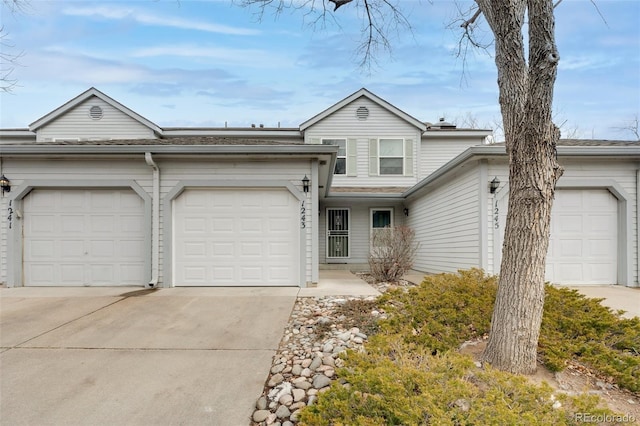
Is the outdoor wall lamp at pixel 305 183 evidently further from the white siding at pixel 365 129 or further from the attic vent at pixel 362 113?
the attic vent at pixel 362 113

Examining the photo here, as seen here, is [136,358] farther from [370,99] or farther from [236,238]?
[370,99]

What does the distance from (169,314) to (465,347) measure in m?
4.32

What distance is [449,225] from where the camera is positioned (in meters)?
9.04

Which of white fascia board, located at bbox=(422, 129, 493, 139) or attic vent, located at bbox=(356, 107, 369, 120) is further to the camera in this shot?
white fascia board, located at bbox=(422, 129, 493, 139)

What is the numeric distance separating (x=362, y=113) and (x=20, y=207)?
36.6 ft

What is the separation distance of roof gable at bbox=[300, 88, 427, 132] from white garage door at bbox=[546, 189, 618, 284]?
22.4 ft

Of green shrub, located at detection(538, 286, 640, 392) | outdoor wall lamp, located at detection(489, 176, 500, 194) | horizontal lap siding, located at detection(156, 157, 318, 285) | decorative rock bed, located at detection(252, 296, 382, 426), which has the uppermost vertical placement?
horizontal lap siding, located at detection(156, 157, 318, 285)

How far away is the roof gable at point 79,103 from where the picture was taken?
1280 cm

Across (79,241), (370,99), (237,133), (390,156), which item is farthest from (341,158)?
(79,241)

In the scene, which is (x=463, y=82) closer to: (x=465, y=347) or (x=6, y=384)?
(x=465, y=347)

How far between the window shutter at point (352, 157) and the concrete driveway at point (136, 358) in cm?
800

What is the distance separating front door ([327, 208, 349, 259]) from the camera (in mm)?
12781

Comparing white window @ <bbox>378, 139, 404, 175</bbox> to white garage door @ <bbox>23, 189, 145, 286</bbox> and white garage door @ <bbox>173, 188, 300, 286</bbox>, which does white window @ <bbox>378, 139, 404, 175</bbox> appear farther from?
white garage door @ <bbox>23, 189, 145, 286</bbox>

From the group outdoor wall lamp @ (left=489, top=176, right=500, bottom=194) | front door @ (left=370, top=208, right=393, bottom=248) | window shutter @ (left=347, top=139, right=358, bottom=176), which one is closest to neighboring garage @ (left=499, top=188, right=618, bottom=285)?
outdoor wall lamp @ (left=489, top=176, right=500, bottom=194)
